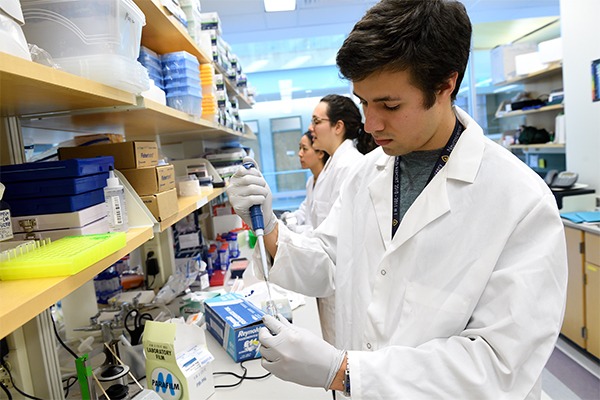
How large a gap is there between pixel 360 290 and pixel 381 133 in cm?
46

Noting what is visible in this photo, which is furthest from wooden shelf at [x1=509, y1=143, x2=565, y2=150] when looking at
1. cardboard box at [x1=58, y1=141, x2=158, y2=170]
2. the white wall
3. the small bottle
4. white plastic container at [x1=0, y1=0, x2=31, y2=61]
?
white plastic container at [x1=0, y1=0, x2=31, y2=61]

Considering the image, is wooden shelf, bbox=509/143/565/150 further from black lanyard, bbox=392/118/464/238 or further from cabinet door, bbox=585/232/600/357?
black lanyard, bbox=392/118/464/238

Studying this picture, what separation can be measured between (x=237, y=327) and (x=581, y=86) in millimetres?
3506

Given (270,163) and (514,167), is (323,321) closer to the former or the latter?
(514,167)

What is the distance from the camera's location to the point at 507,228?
938mm

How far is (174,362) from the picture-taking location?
1.14 metres

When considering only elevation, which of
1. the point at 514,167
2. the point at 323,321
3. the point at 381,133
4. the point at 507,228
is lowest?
the point at 323,321

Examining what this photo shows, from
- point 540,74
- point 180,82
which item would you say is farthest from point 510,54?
point 180,82

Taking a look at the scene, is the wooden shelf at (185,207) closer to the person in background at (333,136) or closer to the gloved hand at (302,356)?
the gloved hand at (302,356)

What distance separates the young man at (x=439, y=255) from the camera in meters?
0.90

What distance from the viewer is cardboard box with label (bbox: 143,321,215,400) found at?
1.13 meters

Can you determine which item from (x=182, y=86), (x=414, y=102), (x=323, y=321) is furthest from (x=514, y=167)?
(x=323, y=321)

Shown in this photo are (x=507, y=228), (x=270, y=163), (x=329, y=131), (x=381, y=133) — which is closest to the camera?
(x=507, y=228)

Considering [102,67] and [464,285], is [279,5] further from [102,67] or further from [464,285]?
[464,285]
